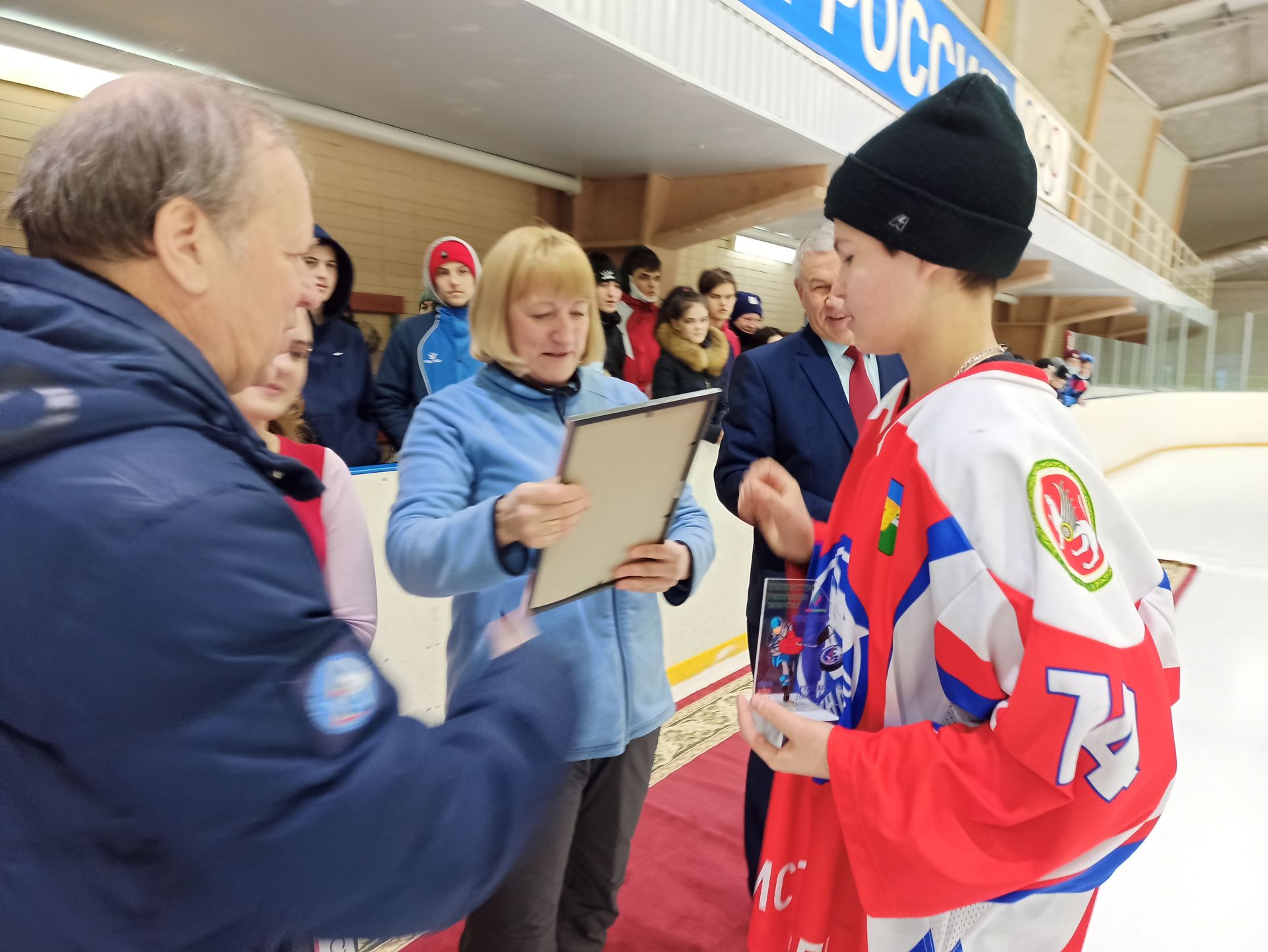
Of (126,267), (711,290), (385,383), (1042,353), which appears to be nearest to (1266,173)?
(1042,353)

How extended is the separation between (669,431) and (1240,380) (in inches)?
643

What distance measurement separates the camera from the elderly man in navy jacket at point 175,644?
0.45m

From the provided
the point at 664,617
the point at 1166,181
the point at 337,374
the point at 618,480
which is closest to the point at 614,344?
the point at 664,617

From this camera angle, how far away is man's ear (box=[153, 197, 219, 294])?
1.84 ft

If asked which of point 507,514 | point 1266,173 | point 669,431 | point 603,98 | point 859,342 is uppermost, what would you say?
point 1266,173

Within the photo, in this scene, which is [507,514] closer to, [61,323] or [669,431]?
[669,431]

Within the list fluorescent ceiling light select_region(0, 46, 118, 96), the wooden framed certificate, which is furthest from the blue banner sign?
the wooden framed certificate

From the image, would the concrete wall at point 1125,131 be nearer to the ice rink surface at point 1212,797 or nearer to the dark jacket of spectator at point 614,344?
the ice rink surface at point 1212,797

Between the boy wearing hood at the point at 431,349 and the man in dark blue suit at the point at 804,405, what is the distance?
4.16 feet

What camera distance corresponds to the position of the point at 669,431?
1.08 m

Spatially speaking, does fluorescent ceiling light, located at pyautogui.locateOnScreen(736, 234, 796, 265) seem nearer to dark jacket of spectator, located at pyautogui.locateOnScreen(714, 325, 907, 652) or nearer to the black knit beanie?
dark jacket of spectator, located at pyautogui.locateOnScreen(714, 325, 907, 652)

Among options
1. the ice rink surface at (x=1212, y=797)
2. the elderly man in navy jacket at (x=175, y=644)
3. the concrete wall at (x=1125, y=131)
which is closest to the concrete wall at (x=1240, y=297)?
the concrete wall at (x=1125, y=131)

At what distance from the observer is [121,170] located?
55 cm

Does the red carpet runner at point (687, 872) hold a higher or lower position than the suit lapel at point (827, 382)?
lower
